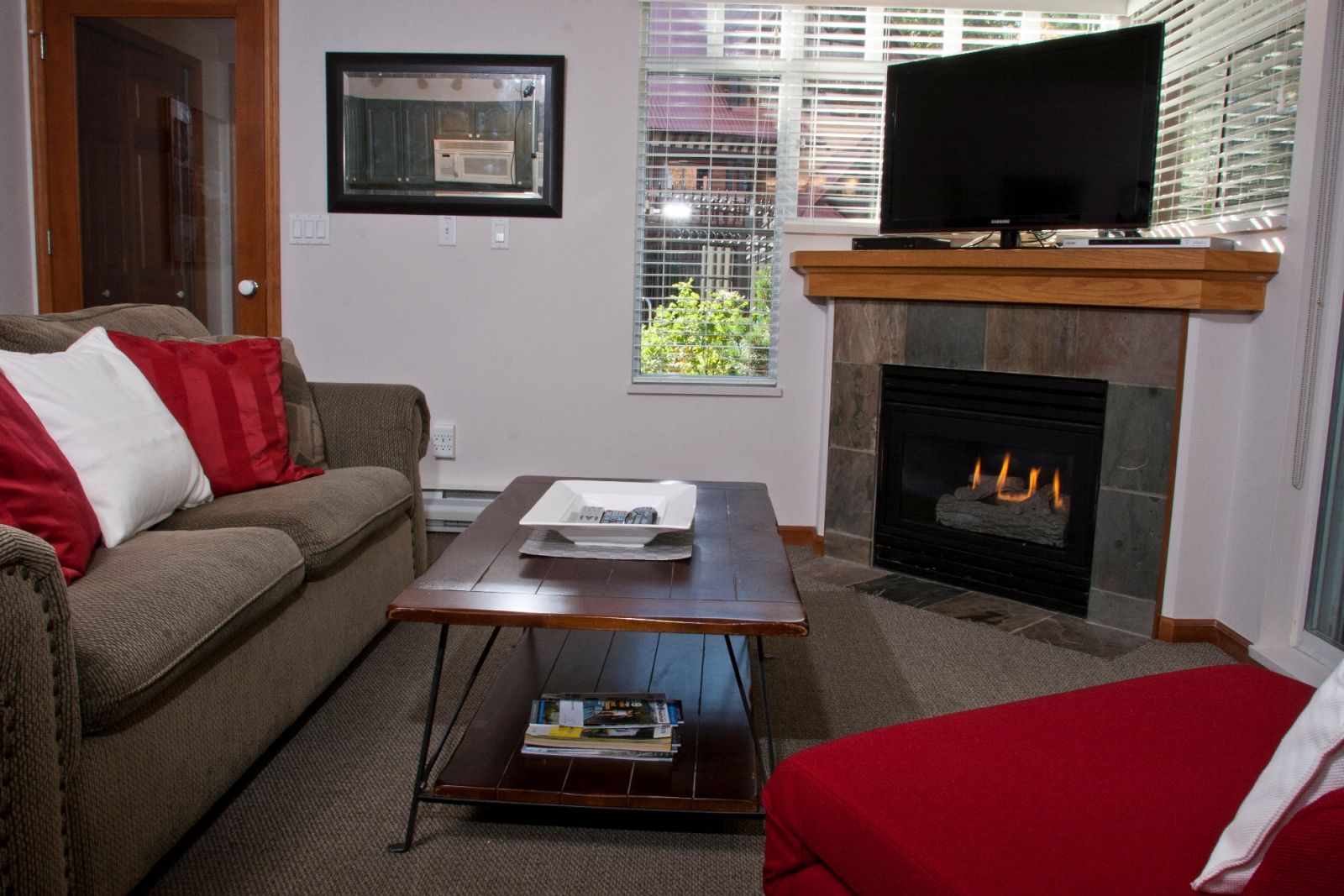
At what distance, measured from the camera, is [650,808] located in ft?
5.65

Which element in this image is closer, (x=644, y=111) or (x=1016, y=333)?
(x=1016, y=333)

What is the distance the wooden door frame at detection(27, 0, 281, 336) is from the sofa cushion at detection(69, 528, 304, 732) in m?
2.20

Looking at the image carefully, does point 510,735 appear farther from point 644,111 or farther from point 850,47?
point 850,47

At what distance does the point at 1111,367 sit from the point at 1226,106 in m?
0.86

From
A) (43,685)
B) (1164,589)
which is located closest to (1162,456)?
(1164,589)

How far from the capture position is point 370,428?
2.85 metres

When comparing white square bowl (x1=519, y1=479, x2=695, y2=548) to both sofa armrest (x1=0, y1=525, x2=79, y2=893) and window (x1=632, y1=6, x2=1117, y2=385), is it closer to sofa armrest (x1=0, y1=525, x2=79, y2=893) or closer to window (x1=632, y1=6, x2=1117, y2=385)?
sofa armrest (x1=0, y1=525, x2=79, y2=893)

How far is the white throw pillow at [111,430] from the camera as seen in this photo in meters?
1.88

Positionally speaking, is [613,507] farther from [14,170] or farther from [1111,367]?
[14,170]

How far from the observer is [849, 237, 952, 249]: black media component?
134 inches

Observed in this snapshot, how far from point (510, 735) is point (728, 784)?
435 millimetres

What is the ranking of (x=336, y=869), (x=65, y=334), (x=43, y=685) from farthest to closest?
1. (x=65, y=334)
2. (x=336, y=869)
3. (x=43, y=685)

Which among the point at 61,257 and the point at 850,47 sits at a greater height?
the point at 850,47

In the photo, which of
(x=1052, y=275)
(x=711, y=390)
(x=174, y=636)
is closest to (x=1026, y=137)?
(x=1052, y=275)
